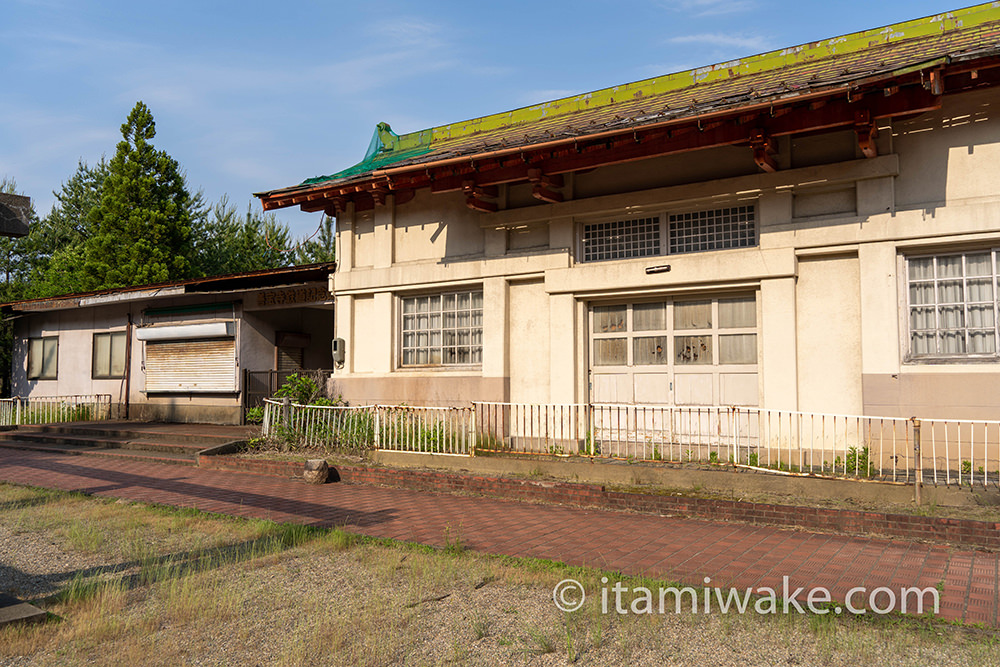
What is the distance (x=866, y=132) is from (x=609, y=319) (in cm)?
435

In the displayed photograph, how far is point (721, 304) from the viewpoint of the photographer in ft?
33.2

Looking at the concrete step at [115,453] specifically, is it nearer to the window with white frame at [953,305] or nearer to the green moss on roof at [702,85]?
the green moss on roof at [702,85]

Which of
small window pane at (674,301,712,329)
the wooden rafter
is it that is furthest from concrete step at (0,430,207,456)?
small window pane at (674,301,712,329)

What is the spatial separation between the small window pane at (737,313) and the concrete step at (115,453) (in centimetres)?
882

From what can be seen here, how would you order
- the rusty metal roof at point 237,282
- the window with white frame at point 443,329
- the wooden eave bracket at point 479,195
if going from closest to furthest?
the wooden eave bracket at point 479,195 < the window with white frame at point 443,329 < the rusty metal roof at point 237,282

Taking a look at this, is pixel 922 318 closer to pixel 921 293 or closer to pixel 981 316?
pixel 921 293

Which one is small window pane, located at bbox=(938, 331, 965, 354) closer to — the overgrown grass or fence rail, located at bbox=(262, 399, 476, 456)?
the overgrown grass

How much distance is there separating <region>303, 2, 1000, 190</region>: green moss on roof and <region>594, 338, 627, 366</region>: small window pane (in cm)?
326

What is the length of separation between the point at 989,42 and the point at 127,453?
14491 mm

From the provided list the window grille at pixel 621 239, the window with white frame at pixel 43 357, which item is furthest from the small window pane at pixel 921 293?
the window with white frame at pixel 43 357

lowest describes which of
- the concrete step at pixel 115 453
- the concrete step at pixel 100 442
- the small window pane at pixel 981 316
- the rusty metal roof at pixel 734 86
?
the concrete step at pixel 115 453

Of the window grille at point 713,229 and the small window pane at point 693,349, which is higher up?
the window grille at point 713,229

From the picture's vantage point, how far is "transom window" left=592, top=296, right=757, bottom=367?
9945 millimetres

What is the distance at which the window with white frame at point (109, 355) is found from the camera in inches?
745
